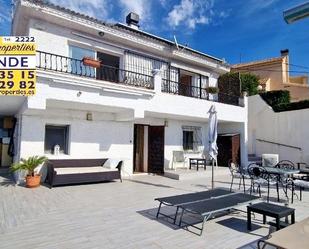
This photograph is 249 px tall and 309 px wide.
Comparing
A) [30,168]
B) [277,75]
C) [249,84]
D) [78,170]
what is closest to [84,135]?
[78,170]

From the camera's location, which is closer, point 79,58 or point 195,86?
point 79,58

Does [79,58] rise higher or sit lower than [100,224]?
higher

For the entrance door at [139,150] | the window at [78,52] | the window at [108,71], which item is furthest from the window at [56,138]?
the entrance door at [139,150]

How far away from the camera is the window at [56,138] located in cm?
1126

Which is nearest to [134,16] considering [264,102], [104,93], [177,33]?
[177,33]

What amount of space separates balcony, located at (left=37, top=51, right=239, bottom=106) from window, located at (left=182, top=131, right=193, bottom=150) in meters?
2.57

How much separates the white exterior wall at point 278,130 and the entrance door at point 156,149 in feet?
32.3

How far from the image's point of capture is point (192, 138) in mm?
16609

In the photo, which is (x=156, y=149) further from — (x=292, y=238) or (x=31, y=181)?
(x=292, y=238)

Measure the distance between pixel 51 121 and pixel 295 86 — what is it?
83.2 feet

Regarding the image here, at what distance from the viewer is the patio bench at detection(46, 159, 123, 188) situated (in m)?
9.73

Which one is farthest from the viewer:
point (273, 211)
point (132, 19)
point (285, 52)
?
point (285, 52)

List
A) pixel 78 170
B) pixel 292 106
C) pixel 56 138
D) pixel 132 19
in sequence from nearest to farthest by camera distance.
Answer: pixel 78 170 → pixel 56 138 → pixel 132 19 → pixel 292 106

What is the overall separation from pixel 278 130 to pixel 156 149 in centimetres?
1028
